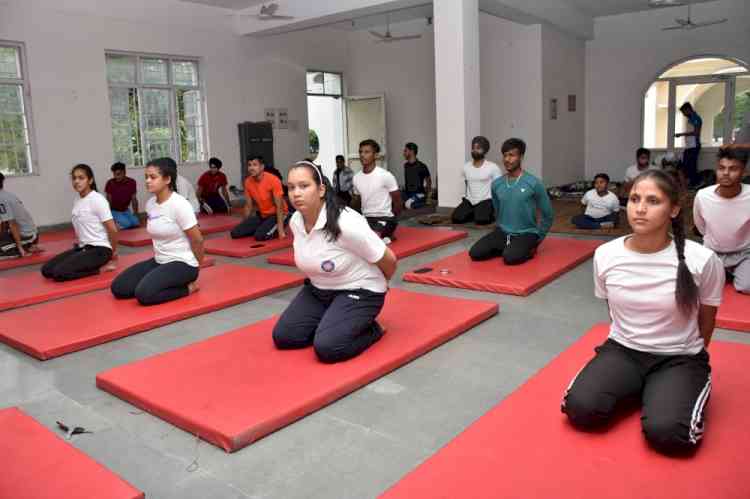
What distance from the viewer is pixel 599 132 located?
12.7 metres

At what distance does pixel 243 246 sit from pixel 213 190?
3419mm

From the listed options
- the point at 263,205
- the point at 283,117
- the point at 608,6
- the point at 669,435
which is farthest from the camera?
the point at 283,117

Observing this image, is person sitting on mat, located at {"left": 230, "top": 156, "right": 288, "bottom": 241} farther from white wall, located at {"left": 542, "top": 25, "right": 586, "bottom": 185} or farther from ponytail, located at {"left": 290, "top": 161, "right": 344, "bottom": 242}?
white wall, located at {"left": 542, "top": 25, "right": 586, "bottom": 185}

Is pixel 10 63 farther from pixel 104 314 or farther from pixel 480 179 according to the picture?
pixel 480 179

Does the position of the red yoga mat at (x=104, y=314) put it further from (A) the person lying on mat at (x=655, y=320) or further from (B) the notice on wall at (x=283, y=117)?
(B) the notice on wall at (x=283, y=117)

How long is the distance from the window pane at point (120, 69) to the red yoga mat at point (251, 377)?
732 cm

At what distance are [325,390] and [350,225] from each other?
2.76 ft

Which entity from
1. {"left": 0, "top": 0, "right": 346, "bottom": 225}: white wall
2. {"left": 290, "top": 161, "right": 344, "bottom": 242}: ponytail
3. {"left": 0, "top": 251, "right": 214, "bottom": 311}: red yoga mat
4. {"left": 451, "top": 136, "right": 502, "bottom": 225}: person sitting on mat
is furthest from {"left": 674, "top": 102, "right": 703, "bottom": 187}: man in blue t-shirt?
{"left": 290, "top": 161, "right": 344, "bottom": 242}: ponytail

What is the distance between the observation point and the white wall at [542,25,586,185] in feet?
36.3

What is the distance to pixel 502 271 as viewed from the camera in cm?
519

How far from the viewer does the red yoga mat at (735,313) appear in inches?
141

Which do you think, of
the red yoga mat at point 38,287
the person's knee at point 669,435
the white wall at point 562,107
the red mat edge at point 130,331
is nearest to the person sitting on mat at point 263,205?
the red yoga mat at point 38,287

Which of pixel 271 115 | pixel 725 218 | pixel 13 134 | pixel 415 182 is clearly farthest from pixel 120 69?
pixel 725 218

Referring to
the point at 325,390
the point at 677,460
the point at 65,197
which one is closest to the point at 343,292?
the point at 325,390
